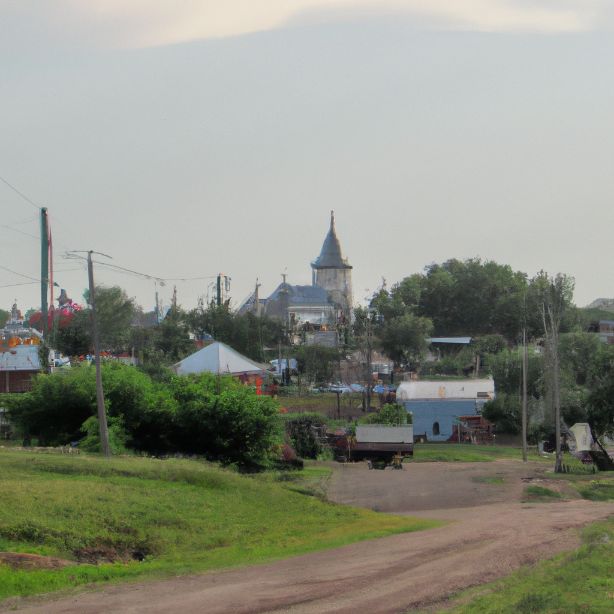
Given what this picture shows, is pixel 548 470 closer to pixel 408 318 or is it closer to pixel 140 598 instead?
pixel 140 598

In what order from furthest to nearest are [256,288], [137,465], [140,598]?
[256,288], [137,465], [140,598]

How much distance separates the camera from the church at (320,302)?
112000 mm

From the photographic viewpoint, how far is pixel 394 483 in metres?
34.3

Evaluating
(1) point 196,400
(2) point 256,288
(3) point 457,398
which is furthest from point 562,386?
(2) point 256,288

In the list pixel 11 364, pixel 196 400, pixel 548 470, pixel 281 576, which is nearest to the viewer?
pixel 281 576

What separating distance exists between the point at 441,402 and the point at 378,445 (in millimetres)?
17968

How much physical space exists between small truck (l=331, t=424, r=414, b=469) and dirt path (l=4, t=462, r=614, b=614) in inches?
712

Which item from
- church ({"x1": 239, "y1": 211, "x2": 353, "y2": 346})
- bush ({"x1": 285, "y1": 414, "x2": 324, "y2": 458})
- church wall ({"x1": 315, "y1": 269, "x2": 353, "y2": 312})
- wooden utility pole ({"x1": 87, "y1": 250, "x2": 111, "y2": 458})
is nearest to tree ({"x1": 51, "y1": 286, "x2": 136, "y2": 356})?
church ({"x1": 239, "y1": 211, "x2": 353, "y2": 346})

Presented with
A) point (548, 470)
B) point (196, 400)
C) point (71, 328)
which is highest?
point (71, 328)

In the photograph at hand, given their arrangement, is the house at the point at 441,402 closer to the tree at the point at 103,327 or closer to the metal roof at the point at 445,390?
the metal roof at the point at 445,390

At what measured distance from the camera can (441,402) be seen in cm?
6350

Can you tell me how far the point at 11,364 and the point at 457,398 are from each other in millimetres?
28313

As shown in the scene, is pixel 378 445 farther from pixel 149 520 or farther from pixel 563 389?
pixel 149 520

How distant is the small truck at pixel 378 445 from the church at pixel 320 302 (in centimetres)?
5624
